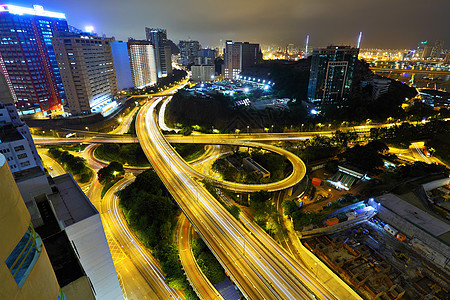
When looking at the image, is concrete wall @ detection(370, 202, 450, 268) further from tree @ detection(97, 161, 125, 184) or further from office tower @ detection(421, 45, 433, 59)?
office tower @ detection(421, 45, 433, 59)

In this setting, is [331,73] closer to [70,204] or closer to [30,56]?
[70,204]

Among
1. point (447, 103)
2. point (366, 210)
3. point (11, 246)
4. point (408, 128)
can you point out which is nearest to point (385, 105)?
point (408, 128)

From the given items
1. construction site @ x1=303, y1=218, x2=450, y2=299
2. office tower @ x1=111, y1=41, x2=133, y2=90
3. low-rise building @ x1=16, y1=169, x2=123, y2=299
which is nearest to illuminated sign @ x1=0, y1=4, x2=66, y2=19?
office tower @ x1=111, y1=41, x2=133, y2=90

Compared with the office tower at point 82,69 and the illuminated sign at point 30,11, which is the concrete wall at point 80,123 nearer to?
the office tower at point 82,69

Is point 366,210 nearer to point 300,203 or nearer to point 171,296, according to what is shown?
point 300,203

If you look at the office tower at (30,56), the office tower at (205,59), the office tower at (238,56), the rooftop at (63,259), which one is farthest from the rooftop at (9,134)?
the office tower at (205,59)
